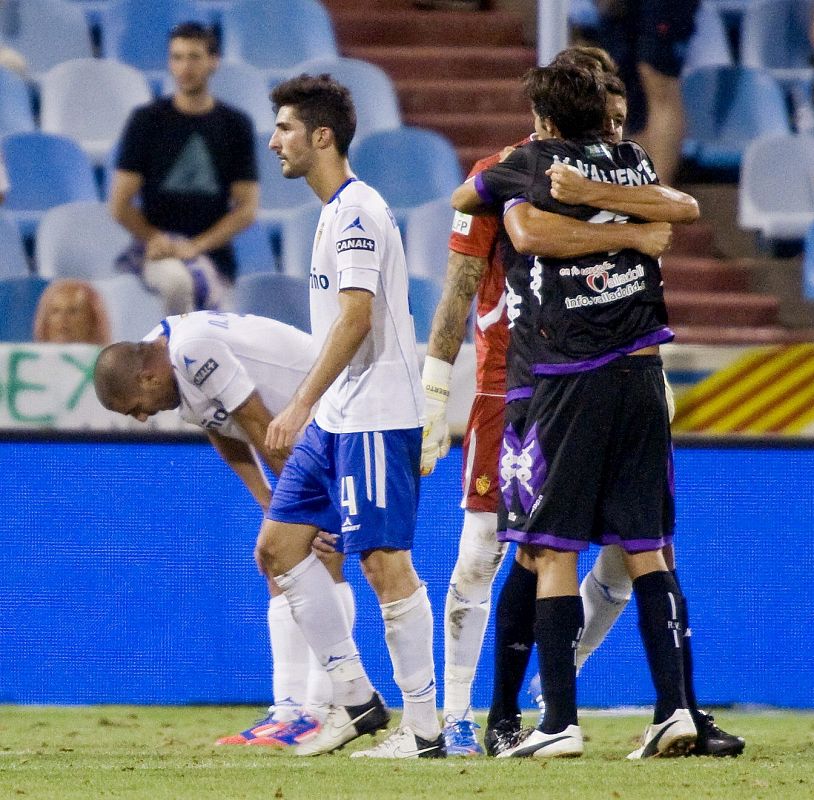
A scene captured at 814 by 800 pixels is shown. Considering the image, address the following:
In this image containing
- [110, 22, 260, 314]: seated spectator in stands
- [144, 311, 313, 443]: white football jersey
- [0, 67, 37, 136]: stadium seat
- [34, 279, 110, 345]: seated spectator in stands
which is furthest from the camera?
[0, 67, 37, 136]: stadium seat

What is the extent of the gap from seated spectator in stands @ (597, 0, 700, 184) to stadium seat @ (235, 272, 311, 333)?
80.8 inches

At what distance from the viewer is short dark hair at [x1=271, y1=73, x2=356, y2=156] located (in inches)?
168

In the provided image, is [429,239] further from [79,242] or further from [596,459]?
[596,459]

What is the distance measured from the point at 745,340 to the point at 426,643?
325 cm

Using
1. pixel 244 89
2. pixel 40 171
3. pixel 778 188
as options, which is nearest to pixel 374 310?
pixel 40 171

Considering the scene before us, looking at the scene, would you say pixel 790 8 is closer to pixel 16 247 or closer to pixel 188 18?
pixel 188 18

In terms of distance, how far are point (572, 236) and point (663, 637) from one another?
1.02 meters

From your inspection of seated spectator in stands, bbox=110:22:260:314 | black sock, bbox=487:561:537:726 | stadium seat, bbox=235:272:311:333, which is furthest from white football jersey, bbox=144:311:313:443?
seated spectator in stands, bbox=110:22:260:314

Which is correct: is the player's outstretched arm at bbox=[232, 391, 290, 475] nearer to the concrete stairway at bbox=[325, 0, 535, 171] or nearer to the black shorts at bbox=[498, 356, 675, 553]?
the black shorts at bbox=[498, 356, 675, 553]

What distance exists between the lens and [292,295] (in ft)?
22.5

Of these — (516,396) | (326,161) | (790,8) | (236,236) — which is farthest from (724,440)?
(790,8)

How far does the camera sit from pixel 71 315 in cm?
660

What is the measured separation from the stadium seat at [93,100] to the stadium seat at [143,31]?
0.34 meters

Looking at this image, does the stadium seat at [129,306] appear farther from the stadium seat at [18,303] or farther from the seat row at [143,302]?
the stadium seat at [18,303]
